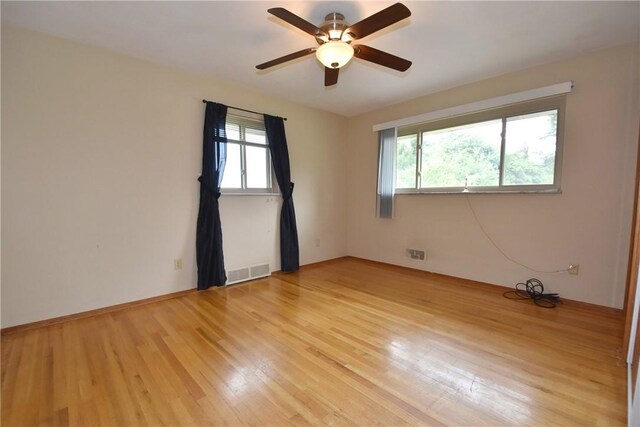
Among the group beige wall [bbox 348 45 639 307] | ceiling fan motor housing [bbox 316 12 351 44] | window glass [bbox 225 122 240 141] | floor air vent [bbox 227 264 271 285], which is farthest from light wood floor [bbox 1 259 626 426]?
ceiling fan motor housing [bbox 316 12 351 44]

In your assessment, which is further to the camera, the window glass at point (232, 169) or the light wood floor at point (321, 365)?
the window glass at point (232, 169)

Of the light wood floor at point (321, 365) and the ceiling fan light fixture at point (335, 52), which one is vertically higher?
the ceiling fan light fixture at point (335, 52)

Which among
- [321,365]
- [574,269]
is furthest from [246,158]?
[574,269]

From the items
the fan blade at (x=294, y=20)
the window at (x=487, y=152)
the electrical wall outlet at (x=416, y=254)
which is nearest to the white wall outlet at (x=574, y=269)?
the window at (x=487, y=152)

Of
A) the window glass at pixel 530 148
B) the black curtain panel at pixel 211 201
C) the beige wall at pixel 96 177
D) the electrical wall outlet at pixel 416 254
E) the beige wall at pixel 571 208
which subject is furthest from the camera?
the electrical wall outlet at pixel 416 254

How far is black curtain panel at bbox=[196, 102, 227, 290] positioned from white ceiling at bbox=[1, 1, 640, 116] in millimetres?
551

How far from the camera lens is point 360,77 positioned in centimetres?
312

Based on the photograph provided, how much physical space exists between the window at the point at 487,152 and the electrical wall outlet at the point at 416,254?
83 cm

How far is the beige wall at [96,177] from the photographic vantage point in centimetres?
217

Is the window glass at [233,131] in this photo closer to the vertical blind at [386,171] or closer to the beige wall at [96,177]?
the beige wall at [96,177]

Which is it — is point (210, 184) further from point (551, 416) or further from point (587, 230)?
point (587, 230)

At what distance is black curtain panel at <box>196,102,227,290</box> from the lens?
3088 millimetres

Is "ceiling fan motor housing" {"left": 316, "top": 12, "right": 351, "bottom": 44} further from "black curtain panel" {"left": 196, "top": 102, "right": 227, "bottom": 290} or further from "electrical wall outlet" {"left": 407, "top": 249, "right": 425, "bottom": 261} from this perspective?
"electrical wall outlet" {"left": 407, "top": 249, "right": 425, "bottom": 261}

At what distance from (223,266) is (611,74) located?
14.0 feet
